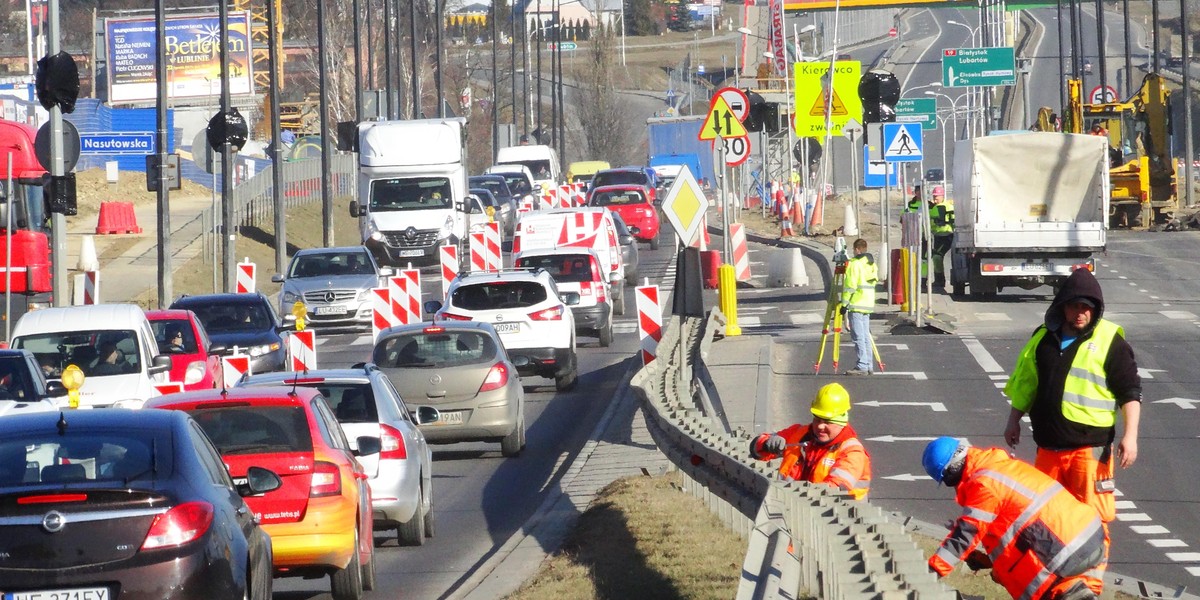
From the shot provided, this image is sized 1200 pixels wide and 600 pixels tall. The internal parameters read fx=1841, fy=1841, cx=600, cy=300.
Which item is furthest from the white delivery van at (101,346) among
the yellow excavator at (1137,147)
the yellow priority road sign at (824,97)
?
the yellow excavator at (1137,147)

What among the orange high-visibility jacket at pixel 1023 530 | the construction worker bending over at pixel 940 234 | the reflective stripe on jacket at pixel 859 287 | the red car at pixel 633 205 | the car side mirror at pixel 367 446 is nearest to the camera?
the orange high-visibility jacket at pixel 1023 530

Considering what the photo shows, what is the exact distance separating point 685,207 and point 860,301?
2653 mm

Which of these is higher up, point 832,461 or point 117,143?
point 117,143

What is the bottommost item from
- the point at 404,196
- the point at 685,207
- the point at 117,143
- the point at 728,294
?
the point at 728,294

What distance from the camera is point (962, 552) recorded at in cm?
729

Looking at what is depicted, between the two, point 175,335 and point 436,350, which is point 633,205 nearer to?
point 175,335

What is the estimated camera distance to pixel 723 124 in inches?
937

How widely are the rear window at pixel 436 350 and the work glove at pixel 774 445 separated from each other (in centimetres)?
868

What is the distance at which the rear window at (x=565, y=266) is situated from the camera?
28031 millimetres

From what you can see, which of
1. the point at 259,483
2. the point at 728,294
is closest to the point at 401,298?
the point at 728,294

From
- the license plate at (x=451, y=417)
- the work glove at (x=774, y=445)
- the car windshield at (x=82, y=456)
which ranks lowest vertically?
the license plate at (x=451, y=417)

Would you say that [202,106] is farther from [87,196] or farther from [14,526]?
[14,526]

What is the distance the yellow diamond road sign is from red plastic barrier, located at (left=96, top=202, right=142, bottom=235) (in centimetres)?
3205

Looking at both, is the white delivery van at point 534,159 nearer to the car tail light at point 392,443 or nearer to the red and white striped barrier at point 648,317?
the red and white striped barrier at point 648,317
